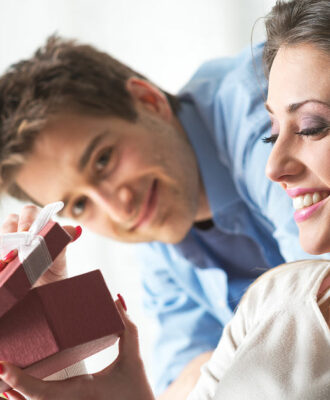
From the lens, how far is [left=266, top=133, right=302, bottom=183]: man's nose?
0.71 m

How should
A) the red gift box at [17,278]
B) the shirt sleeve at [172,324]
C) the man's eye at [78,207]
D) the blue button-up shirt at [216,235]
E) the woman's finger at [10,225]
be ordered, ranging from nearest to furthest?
1. the red gift box at [17,278]
2. the woman's finger at [10,225]
3. the blue button-up shirt at [216,235]
4. the man's eye at [78,207]
5. the shirt sleeve at [172,324]

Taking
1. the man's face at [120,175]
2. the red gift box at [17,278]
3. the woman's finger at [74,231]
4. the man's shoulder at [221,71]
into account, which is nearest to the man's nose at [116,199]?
the man's face at [120,175]

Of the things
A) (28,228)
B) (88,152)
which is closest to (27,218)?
(28,228)

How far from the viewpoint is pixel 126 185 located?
1349 mm

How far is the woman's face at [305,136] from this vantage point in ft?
2.25

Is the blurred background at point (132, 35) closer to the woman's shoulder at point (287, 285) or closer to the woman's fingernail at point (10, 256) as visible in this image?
the woman's shoulder at point (287, 285)

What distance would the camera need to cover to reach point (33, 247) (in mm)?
639

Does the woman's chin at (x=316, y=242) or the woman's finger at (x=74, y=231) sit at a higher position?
the woman's finger at (x=74, y=231)

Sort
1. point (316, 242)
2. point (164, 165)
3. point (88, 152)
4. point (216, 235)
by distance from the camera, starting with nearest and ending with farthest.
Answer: point (316, 242)
point (88, 152)
point (164, 165)
point (216, 235)

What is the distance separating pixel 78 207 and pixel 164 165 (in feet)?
0.71

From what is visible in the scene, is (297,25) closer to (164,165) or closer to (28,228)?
(28,228)

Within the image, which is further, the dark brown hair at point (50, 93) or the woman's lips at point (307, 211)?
the dark brown hair at point (50, 93)

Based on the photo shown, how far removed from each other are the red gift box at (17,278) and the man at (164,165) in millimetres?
520

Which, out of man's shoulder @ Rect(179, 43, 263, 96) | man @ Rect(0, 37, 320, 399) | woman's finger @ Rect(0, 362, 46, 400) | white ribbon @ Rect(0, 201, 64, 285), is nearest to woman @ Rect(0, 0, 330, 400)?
woman's finger @ Rect(0, 362, 46, 400)
